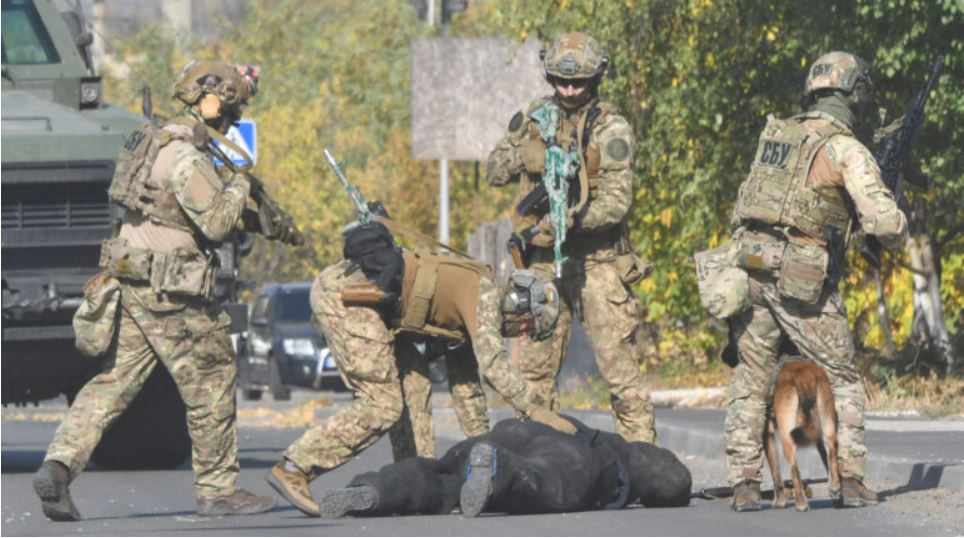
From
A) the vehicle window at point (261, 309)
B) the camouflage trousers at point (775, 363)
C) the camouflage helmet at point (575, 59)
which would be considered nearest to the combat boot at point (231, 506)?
the camouflage trousers at point (775, 363)

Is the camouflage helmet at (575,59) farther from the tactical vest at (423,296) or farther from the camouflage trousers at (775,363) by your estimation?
the camouflage trousers at (775,363)

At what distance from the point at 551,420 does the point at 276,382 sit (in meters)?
19.7

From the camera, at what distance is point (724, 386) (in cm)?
2019

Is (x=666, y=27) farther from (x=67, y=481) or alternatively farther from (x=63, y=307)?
(x=67, y=481)

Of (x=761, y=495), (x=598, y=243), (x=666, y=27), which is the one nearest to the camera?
(x=761, y=495)

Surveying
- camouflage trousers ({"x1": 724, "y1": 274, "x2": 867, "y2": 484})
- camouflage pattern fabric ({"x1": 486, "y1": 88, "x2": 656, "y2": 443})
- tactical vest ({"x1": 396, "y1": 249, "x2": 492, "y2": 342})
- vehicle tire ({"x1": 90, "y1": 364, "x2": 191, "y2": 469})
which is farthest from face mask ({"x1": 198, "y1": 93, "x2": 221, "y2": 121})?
vehicle tire ({"x1": 90, "y1": 364, "x2": 191, "y2": 469})

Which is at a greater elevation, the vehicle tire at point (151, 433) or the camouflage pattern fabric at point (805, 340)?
the camouflage pattern fabric at point (805, 340)

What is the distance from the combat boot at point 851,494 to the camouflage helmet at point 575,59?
7.62 ft

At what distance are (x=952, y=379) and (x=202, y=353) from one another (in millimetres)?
8069

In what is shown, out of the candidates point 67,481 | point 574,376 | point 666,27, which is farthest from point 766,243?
point 574,376

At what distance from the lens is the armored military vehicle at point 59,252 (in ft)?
44.1

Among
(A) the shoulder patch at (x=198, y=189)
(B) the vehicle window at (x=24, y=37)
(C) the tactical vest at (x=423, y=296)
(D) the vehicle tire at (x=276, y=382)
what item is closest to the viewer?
(C) the tactical vest at (x=423, y=296)

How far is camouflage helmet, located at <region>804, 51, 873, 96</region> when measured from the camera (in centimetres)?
1004

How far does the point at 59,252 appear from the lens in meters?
13.7
